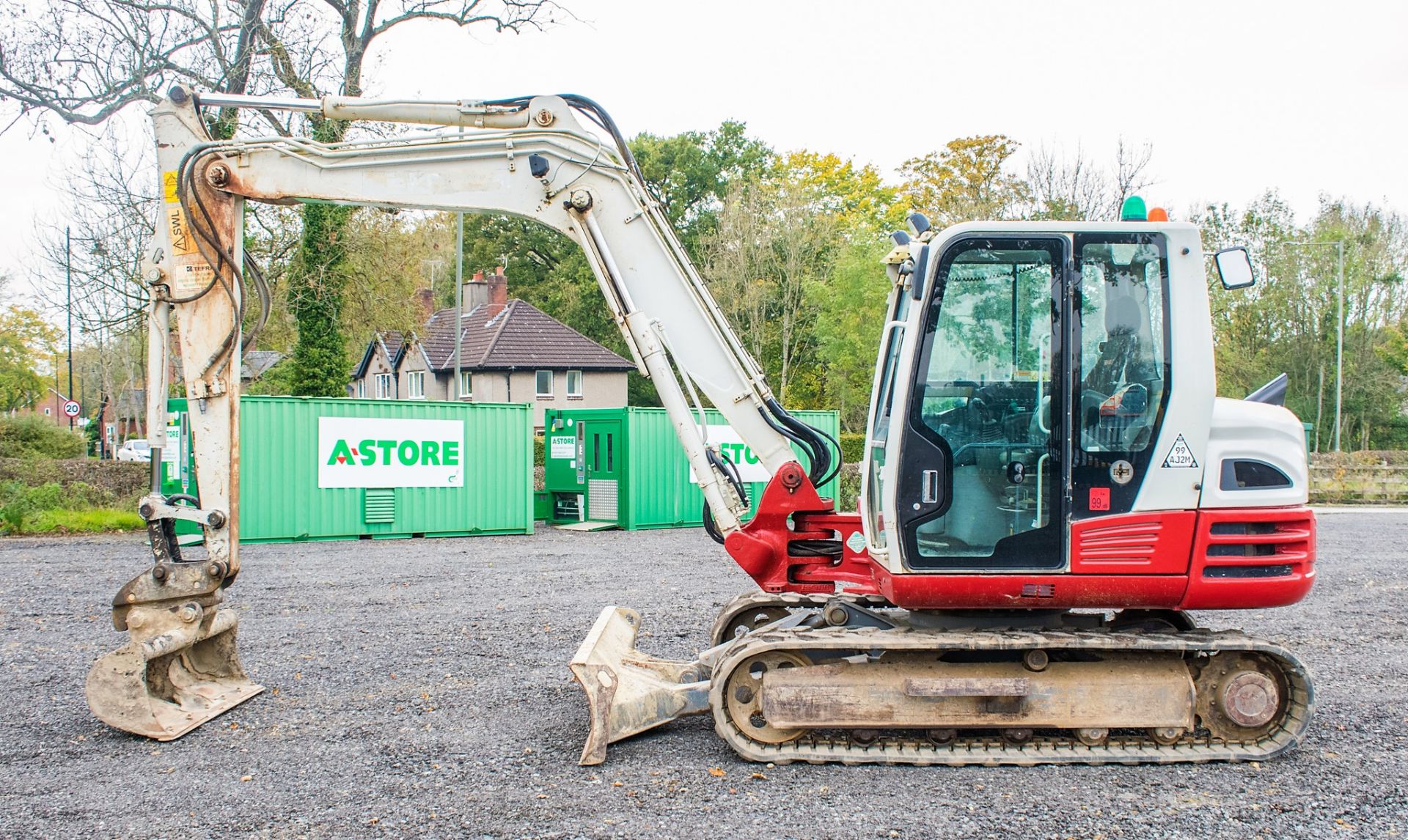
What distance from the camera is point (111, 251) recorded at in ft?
75.6

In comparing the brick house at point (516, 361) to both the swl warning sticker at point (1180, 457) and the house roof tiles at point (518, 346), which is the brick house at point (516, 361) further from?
the swl warning sticker at point (1180, 457)

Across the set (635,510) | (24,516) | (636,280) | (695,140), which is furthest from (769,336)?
(636,280)

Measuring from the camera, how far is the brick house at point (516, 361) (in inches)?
1617

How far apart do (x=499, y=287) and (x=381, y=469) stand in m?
28.9

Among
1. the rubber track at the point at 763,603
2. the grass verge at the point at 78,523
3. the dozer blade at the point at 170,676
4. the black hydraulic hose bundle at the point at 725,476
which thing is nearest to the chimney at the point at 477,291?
the grass verge at the point at 78,523

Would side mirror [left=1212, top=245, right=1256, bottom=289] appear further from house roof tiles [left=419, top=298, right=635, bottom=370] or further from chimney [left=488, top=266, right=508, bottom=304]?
chimney [left=488, top=266, right=508, bottom=304]

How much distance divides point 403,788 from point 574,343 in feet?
126

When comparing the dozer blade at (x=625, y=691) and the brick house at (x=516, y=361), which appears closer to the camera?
the dozer blade at (x=625, y=691)

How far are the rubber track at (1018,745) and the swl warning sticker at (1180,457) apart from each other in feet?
2.90

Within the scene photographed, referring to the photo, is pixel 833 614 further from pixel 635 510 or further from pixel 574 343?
pixel 574 343

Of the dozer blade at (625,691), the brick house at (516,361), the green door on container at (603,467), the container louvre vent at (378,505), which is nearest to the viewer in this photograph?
the dozer blade at (625,691)

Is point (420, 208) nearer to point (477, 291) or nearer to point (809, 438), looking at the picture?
point (809, 438)

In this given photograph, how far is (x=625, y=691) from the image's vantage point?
551 centimetres

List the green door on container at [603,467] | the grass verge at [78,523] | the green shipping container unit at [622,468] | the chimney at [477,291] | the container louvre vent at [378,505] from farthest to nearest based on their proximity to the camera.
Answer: the chimney at [477,291]
the green door on container at [603,467]
the green shipping container unit at [622,468]
the grass verge at [78,523]
the container louvre vent at [378,505]
